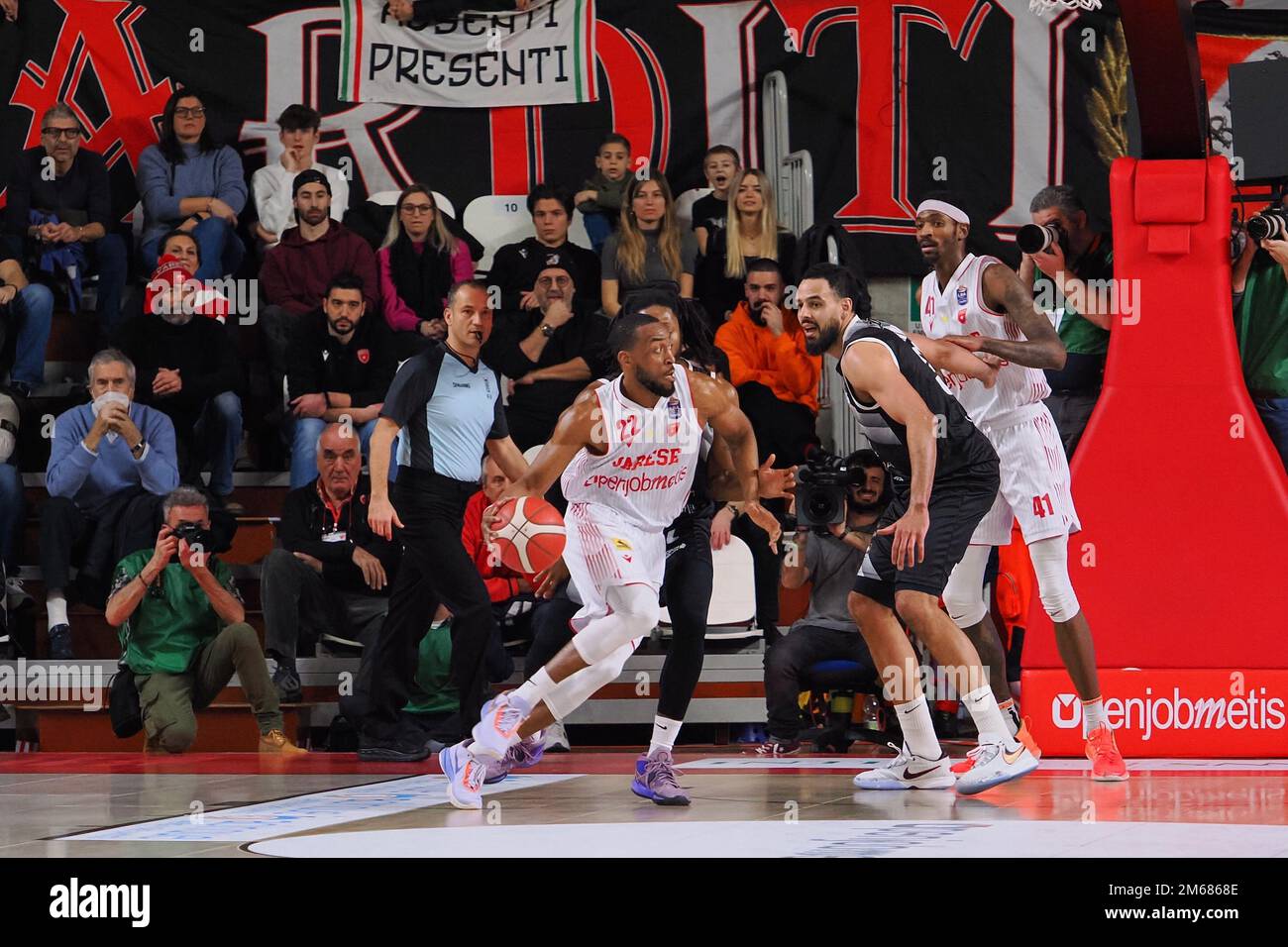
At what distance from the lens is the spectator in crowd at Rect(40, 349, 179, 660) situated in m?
8.70

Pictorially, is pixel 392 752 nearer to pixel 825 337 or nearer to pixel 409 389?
pixel 409 389

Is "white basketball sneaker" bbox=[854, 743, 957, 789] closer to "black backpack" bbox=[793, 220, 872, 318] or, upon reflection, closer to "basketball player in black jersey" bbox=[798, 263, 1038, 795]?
"basketball player in black jersey" bbox=[798, 263, 1038, 795]

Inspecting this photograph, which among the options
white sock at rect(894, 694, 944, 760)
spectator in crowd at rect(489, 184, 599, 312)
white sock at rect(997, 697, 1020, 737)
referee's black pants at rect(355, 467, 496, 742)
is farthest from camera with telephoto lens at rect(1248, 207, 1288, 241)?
spectator in crowd at rect(489, 184, 599, 312)

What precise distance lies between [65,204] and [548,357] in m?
3.14

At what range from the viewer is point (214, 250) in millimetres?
9953

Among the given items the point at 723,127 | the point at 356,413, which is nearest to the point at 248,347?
the point at 356,413

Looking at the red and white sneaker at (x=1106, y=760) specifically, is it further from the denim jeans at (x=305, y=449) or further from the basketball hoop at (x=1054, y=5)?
the basketball hoop at (x=1054, y=5)

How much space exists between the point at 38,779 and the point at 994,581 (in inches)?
178

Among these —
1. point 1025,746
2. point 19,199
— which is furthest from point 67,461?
point 1025,746

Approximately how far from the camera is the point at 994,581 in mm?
8492

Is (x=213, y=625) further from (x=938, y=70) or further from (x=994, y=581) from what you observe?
(x=938, y=70)

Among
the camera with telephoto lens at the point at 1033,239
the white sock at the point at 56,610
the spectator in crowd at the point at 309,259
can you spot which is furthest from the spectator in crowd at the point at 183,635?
the camera with telephoto lens at the point at 1033,239

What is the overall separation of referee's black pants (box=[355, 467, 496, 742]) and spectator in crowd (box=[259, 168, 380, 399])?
253 centimetres
